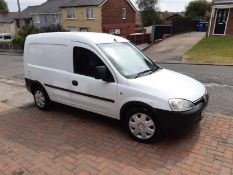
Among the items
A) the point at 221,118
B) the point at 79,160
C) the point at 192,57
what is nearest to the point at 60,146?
the point at 79,160

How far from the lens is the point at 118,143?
4.55m

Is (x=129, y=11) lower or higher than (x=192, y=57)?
higher

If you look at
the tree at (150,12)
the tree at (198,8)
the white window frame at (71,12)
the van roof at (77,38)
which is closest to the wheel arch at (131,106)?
the van roof at (77,38)

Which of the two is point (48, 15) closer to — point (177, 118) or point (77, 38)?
point (77, 38)

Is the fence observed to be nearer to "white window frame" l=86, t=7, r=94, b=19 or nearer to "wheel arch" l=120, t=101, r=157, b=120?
"white window frame" l=86, t=7, r=94, b=19

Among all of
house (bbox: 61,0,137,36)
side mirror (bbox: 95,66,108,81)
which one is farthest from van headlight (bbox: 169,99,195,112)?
house (bbox: 61,0,137,36)

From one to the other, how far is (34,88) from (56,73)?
49.2 inches

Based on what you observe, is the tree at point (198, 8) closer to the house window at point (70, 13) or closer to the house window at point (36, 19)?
→ the house window at point (70, 13)

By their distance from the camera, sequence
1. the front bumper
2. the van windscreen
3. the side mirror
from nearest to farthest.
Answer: the front bumper, the side mirror, the van windscreen

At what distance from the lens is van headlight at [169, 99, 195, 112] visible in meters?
4.04

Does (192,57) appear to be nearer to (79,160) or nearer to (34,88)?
(34,88)

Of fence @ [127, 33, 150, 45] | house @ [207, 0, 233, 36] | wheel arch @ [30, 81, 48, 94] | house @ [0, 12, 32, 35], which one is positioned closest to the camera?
wheel arch @ [30, 81, 48, 94]

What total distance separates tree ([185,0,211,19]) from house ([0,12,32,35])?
3378 cm

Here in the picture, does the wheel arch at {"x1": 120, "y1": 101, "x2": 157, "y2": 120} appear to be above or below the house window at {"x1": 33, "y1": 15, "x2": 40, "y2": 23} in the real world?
below
